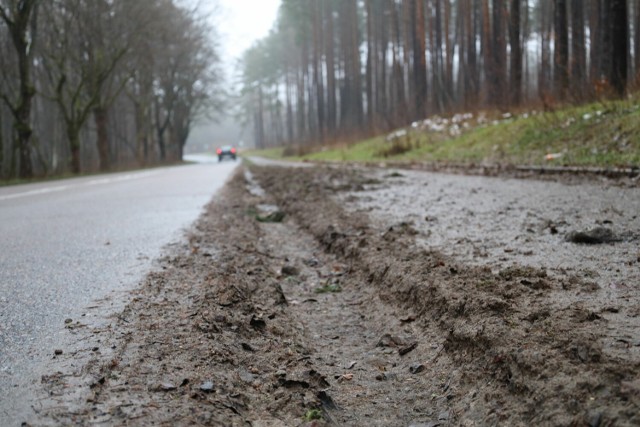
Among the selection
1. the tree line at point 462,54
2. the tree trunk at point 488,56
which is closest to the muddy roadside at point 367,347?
Result: the tree line at point 462,54

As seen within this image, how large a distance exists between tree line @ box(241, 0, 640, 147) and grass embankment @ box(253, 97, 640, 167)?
0.80 metres

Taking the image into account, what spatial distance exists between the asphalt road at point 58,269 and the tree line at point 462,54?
9.67m

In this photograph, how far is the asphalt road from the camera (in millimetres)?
2016

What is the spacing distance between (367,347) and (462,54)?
33764 mm

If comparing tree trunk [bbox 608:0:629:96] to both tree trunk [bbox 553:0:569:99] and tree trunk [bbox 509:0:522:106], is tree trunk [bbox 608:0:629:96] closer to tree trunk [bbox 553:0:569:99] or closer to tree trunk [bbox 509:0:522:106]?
tree trunk [bbox 553:0:569:99]

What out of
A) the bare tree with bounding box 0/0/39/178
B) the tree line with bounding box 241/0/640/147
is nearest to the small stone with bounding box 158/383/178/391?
the tree line with bounding box 241/0/640/147

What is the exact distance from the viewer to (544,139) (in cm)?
1134

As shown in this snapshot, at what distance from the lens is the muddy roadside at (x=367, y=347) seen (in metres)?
1.82

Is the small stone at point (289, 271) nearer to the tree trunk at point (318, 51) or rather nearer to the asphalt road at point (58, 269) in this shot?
the asphalt road at point (58, 269)

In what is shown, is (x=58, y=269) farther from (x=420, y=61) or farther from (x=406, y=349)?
(x=420, y=61)

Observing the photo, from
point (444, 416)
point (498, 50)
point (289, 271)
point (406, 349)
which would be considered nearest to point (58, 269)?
point (289, 271)

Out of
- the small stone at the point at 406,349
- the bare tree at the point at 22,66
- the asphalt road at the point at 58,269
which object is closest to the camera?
the asphalt road at the point at 58,269

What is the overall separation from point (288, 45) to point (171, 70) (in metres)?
26.2

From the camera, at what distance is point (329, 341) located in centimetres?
296
